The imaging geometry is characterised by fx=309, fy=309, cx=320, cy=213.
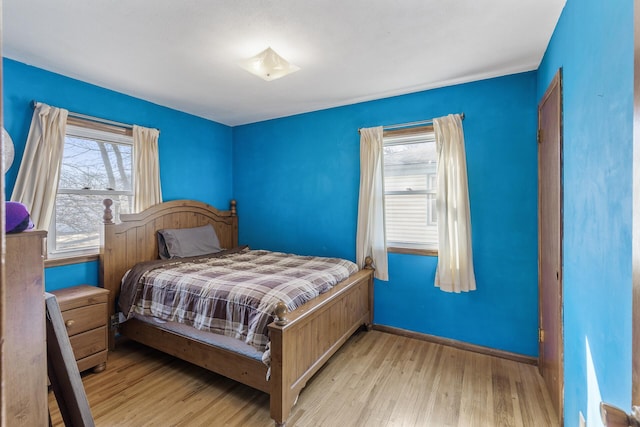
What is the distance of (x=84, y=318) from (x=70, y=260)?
0.58m

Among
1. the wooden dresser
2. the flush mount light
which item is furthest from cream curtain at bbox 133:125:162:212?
the wooden dresser

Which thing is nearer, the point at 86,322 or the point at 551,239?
the point at 551,239

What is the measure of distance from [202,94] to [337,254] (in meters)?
2.20

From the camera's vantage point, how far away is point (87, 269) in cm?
276

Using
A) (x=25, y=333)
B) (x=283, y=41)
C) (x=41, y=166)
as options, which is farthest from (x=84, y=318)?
(x=283, y=41)

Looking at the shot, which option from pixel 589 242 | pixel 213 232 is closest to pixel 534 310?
pixel 589 242

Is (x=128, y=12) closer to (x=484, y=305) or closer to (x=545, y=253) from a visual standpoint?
(x=545, y=253)

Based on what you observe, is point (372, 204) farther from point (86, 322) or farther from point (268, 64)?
point (86, 322)

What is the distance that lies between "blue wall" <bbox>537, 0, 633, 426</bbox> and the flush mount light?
163 centimetres

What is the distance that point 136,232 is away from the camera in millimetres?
3043

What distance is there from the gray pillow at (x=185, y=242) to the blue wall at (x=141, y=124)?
459mm

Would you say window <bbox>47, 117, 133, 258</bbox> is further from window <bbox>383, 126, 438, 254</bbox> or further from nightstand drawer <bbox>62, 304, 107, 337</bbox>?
window <bbox>383, 126, 438, 254</bbox>

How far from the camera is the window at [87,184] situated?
8.68ft

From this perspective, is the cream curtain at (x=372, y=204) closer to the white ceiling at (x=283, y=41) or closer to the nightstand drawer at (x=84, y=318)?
the white ceiling at (x=283, y=41)
